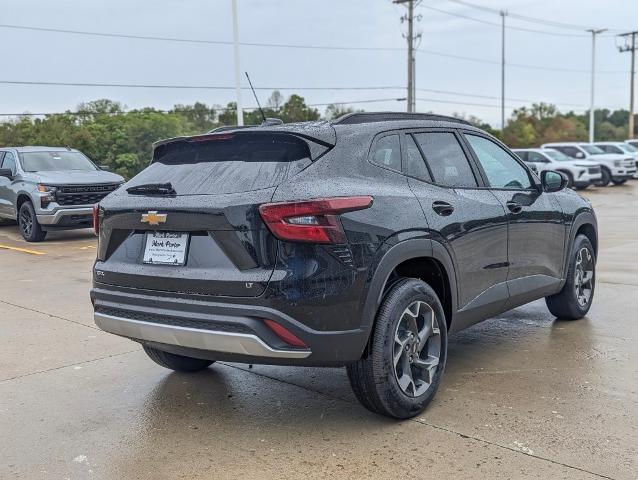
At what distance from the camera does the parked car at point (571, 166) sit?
2611 centimetres

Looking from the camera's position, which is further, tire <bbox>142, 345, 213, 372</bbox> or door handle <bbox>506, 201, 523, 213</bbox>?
door handle <bbox>506, 201, 523, 213</bbox>

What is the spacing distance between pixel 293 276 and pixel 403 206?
0.85m

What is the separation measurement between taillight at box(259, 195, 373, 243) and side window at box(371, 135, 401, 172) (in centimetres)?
66

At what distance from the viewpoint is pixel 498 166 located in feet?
16.9

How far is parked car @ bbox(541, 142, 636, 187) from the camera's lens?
28.1 m

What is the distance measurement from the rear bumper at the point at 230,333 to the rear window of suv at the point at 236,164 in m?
0.62

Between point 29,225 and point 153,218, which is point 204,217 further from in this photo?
point 29,225

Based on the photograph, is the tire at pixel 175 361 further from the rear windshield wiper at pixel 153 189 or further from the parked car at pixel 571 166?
the parked car at pixel 571 166

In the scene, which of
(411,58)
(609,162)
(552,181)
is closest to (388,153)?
(552,181)

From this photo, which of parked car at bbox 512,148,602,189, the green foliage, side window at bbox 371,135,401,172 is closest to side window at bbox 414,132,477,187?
side window at bbox 371,135,401,172

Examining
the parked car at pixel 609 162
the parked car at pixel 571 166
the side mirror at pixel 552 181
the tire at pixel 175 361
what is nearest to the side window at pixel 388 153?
the side mirror at pixel 552 181

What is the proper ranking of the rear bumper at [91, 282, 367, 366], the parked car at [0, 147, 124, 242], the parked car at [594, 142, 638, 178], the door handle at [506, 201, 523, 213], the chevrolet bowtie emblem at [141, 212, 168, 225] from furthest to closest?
1. the parked car at [594, 142, 638, 178]
2. the parked car at [0, 147, 124, 242]
3. the door handle at [506, 201, 523, 213]
4. the chevrolet bowtie emblem at [141, 212, 168, 225]
5. the rear bumper at [91, 282, 367, 366]

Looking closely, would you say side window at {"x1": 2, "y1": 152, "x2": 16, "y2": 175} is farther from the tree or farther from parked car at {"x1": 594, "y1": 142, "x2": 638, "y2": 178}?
the tree

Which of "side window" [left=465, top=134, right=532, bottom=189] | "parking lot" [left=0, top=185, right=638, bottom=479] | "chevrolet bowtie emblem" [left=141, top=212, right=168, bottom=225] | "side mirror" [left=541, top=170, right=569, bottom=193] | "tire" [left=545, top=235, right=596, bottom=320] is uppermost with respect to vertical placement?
"side window" [left=465, top=134, right=532, bottom=189]
